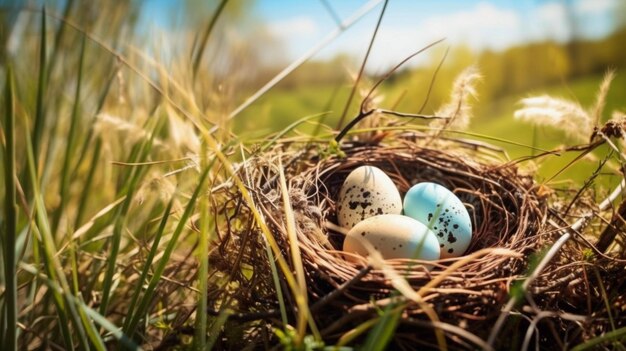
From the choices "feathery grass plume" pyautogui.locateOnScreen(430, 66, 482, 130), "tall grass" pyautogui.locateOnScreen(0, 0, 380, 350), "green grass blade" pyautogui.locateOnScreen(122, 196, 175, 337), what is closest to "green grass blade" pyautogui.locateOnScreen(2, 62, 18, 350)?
"tall grass" pyautogui.locateOnScreen(0, 0, 380, 350)

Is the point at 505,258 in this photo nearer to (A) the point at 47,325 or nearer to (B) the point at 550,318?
(B) the point at 550,318

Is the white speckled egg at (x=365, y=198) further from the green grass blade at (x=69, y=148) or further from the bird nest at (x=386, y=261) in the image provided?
the green grass blade at (x=69, y=148)

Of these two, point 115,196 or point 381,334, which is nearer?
point 381,334

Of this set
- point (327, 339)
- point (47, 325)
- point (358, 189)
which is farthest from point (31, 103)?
point (327, 339)

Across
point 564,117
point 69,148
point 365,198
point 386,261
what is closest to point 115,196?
point 69,148

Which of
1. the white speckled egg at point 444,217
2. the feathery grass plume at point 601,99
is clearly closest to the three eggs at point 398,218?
the white speckled egg at point 444,217

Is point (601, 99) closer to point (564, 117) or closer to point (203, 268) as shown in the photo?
point (564, 117)
